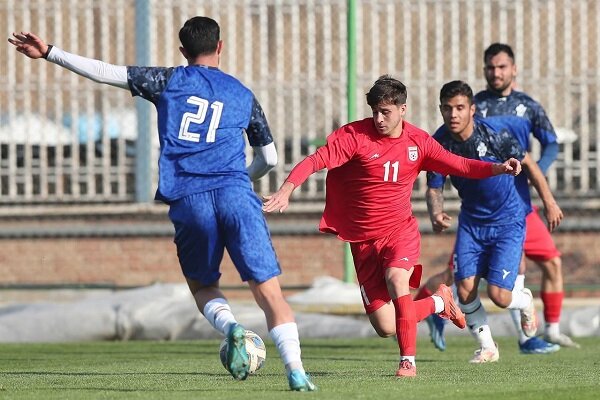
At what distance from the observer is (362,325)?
1420 cm

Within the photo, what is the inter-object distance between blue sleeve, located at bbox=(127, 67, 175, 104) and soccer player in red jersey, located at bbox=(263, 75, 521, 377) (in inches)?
41.5

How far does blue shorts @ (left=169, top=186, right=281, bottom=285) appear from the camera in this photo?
24.8 feet

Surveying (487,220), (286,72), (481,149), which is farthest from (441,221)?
(286,72)

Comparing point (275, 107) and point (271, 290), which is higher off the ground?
point (275, 107)

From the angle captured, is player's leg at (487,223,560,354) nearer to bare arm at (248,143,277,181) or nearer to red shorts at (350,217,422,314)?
red shorts at (350,217,422,314)

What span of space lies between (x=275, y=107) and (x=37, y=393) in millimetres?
9043

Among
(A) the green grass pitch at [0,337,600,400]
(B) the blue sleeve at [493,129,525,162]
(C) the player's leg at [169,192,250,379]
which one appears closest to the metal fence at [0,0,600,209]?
(A) the green grass pitch at [0,337,600,400]

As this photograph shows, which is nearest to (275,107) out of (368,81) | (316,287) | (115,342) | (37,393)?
(368,81)

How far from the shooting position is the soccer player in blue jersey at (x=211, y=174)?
757cm

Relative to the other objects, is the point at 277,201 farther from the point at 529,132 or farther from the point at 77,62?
the point at 529,132

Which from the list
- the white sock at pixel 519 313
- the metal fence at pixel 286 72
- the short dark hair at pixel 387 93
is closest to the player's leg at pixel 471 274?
the white sock at pixel 519 313

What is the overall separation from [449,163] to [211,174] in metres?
1.90

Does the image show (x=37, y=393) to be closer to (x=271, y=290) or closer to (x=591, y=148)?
(x=271, y=290)

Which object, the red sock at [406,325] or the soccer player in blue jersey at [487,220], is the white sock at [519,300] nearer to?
the soccer player in blue jersey at [487,220]
